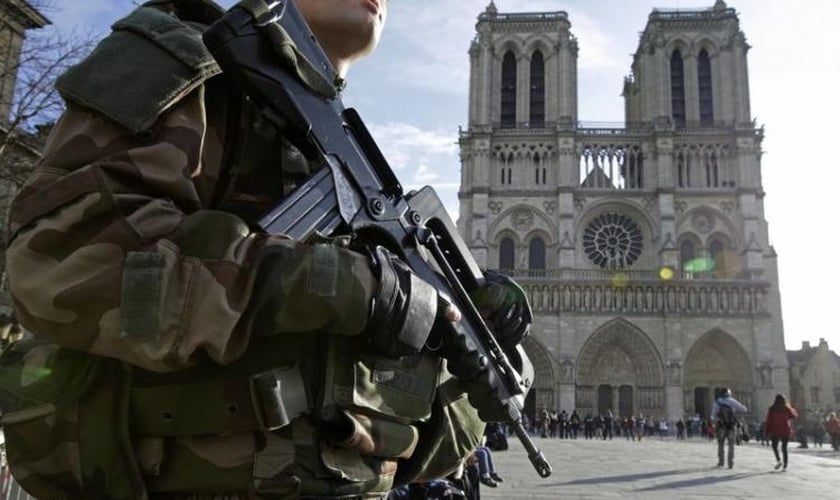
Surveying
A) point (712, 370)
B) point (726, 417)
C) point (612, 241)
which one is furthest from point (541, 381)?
point (726, 417)

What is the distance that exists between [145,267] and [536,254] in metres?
34.1

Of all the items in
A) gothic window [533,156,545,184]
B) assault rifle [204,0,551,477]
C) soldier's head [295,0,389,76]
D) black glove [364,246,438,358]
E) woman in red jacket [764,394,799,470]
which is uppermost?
gothic window [533,156,545,184]

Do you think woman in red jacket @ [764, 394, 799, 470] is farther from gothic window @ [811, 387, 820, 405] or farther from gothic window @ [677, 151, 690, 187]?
gothic window @ [811, 387, 820, 405]

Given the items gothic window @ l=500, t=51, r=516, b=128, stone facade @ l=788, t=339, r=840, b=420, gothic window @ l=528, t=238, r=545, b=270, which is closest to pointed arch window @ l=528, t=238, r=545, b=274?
gothic window @ l=528, t=238, r=545, b=270

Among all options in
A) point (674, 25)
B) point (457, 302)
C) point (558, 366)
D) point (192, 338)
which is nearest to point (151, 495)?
point (192, 338)

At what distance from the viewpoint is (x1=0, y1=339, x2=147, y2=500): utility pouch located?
1069mm

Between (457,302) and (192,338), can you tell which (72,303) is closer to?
(192,338)

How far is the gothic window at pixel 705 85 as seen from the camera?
34.9 metres

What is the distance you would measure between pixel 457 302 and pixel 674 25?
126 feet

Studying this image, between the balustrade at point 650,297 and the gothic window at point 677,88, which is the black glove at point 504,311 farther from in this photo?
the gothic window at point 677,88

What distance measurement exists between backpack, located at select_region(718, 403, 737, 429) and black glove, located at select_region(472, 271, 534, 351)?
1041 centimetres

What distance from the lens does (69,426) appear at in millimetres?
1100

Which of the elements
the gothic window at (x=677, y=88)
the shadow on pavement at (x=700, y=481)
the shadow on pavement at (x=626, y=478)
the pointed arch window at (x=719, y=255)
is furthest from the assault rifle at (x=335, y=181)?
the gothic window at (x=677, y=88)

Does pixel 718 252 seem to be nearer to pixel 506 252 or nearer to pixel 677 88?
pixel 677 88
